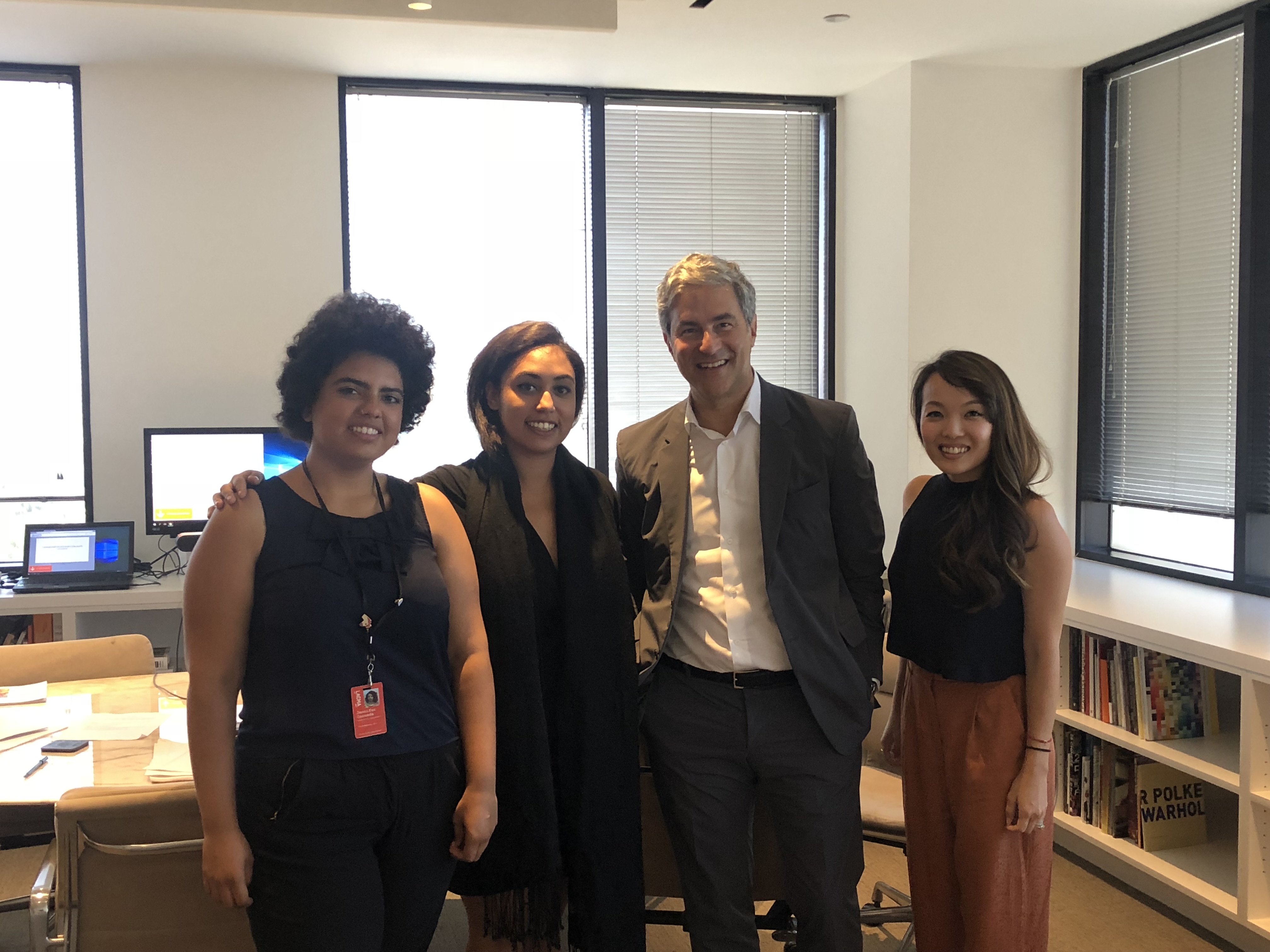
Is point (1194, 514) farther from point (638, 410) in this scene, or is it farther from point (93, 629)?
point (93, 629)

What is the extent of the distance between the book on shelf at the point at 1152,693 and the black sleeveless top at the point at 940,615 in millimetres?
1283

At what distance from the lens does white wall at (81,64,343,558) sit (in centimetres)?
436

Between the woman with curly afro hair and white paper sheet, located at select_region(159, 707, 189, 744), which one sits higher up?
the woman with curly afro hair

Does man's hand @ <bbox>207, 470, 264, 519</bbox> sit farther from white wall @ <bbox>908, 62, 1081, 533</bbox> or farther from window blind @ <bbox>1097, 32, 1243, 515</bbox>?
window blind @ <bbox>1097, 32, 1243, 515</bbox>

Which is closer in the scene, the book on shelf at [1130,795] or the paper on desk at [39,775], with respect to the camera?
the paper on desk at [39,775]

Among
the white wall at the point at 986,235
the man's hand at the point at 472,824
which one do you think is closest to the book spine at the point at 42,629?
the man's hand at the point at 472,824

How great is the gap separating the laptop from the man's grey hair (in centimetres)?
291

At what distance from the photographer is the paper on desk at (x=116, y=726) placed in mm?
2389

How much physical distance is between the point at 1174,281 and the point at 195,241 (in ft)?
13.3

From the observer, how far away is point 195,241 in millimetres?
4422

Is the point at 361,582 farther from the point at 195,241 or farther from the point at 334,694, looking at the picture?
the point at 195,241

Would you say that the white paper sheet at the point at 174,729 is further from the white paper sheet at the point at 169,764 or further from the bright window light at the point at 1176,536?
the bright window light at the point at 1176,536

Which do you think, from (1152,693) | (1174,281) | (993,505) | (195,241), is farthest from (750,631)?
(195,241)

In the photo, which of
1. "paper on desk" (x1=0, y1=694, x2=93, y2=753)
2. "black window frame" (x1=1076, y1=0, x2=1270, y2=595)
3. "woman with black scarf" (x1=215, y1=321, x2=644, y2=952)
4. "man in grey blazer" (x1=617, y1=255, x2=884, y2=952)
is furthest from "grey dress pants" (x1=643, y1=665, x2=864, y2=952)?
"black window frame" (x1=1076, y1=0, x2=1270, y2=595)
